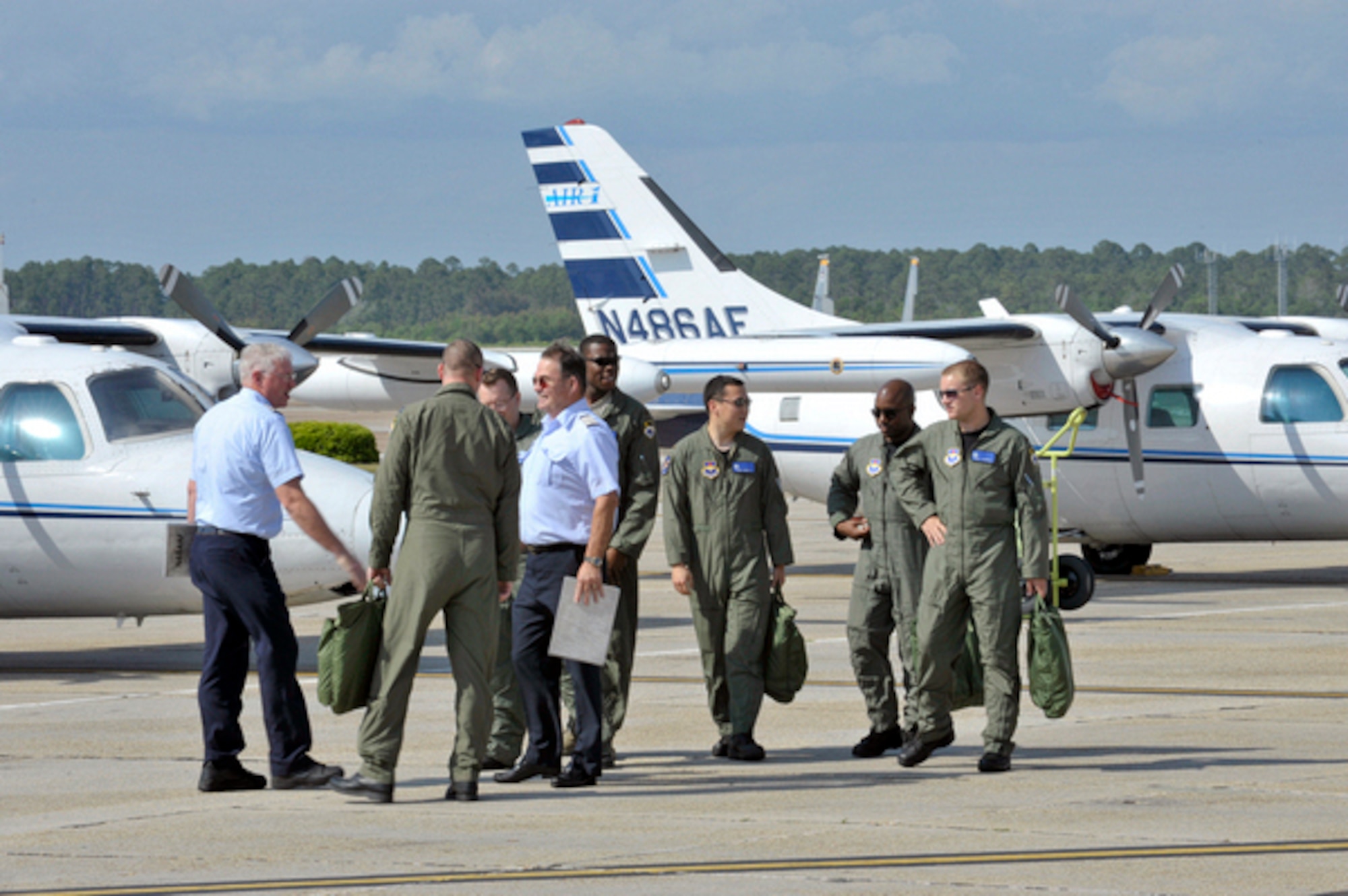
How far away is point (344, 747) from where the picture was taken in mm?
9508

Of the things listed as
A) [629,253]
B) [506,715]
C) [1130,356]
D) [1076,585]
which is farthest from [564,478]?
[629,253]

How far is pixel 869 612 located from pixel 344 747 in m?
2.76

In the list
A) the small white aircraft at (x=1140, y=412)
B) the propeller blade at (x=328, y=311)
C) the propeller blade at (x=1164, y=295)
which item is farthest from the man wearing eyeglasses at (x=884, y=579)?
the propeller blade at (x=1164, y=295)

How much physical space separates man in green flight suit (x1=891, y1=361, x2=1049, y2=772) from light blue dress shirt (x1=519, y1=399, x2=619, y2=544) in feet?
4.96

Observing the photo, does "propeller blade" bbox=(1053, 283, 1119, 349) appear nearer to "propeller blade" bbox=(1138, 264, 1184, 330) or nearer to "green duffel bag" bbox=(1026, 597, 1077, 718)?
"propeller blade" bbox=(1138, 264, 1184, 330)

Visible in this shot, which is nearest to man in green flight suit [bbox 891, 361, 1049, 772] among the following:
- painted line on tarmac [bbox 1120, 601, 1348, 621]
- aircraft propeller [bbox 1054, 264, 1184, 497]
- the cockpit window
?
the cockpit window

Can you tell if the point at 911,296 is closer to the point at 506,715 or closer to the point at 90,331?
the point at 90,331

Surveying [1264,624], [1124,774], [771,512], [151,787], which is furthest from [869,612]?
[1264,624]

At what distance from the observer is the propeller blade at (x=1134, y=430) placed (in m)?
18.7

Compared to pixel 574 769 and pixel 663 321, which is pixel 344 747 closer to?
pixel 574 769

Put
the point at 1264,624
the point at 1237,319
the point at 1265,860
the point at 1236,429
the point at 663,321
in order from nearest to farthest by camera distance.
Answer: the point at 1265,860 < the point at 1264,624 < the point at 1236,429 < the point at 1237,319 < the point at 663,321

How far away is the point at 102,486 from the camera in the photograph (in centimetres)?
1250

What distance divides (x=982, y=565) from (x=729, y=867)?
8.46 feet

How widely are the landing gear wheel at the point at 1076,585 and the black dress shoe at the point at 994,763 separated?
27.2 feet
